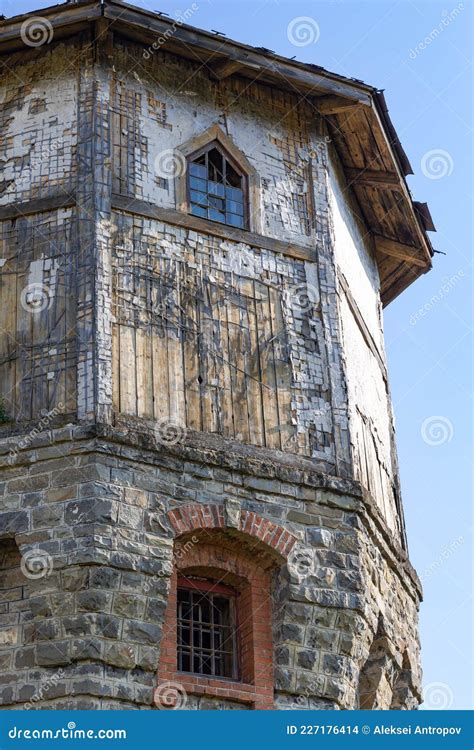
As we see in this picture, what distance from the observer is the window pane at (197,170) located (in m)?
16.3

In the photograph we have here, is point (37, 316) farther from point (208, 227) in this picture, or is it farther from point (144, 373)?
point (208, 227)

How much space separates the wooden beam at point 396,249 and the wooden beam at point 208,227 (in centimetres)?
292

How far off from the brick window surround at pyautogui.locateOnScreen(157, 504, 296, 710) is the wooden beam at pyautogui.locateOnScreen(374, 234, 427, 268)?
5911 millimetres

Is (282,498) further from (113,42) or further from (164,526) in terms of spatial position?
(113,42)

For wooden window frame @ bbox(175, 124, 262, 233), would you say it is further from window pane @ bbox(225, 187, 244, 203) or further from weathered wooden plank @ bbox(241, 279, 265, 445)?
weathered wooden plank @ bbox(241, 279, 265, 445)

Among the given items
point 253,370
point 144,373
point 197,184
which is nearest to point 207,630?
point 144,373

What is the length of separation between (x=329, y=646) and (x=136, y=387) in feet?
10.5

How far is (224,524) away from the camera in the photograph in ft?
47.0

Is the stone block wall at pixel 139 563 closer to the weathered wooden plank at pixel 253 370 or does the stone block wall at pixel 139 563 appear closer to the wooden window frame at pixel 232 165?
the weathered wooden plank at pixel 253 370

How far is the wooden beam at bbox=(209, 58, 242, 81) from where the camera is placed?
54.0 feet

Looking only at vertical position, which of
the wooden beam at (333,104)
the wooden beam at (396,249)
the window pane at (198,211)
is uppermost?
the wooden beam at (333,104)

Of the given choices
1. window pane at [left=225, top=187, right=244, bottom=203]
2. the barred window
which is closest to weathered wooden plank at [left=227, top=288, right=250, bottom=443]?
window pane at [left=225, top=187, right=244, bottom=203]

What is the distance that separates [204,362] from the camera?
15.3 m

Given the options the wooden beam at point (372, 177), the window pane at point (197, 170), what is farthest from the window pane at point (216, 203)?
the wooden beam at point (372, 177)
